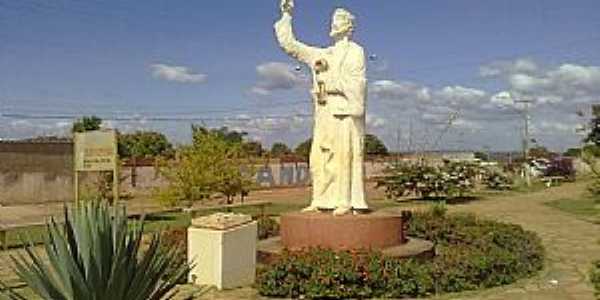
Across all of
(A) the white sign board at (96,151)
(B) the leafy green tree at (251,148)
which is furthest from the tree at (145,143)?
(A) the white sign board at (96,151)

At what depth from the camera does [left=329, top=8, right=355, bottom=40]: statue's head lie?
12.1 m

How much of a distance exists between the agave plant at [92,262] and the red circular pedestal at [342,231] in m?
6.54

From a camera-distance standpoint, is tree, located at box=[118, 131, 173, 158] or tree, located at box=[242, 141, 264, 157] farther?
tree, located at box=[118, 131, 173, 158]

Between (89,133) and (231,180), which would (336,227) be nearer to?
(89,133)

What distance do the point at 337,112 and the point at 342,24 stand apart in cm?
147

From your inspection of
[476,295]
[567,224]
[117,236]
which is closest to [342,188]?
[476,295]

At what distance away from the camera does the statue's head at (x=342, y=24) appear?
12.1m

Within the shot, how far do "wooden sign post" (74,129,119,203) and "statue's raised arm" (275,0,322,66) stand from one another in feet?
14.9

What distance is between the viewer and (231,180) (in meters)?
19.6

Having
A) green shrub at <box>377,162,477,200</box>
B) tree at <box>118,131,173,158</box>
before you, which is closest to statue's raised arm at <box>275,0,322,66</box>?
green shrub at <box>377,162,477,200</box>

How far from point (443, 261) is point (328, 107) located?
3.15 metres

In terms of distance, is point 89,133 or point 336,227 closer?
point 336,227

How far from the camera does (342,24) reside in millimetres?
12055

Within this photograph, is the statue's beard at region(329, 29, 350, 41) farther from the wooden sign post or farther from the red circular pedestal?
the wooden sign post
